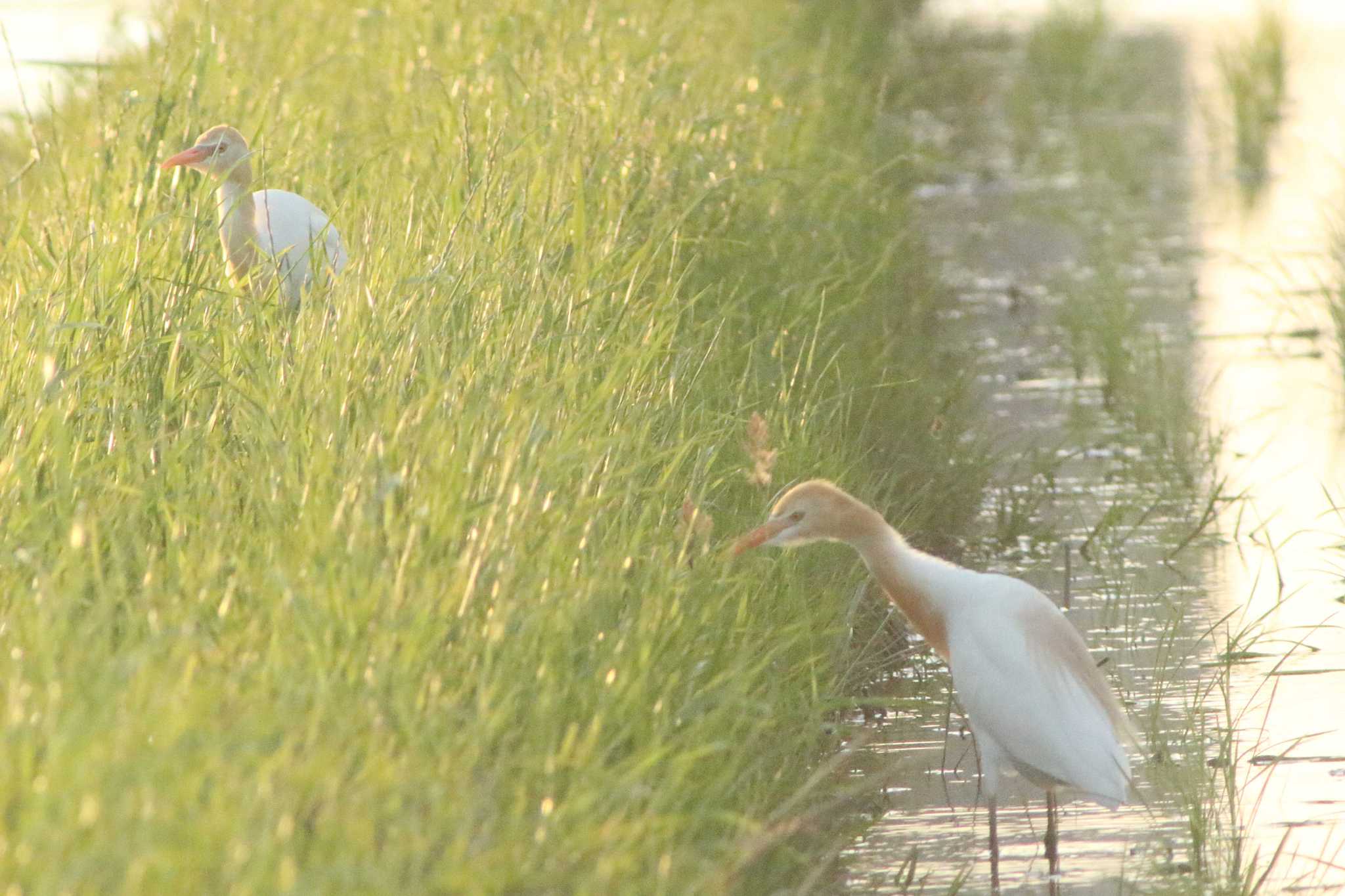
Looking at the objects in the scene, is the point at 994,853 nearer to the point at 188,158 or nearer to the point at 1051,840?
the point at 1051,840

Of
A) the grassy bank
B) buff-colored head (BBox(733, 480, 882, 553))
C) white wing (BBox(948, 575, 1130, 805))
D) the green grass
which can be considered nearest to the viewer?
the grassy bank

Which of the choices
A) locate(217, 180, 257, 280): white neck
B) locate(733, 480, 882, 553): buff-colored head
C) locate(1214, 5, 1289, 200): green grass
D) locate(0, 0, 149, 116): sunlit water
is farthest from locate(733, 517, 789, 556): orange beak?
locate(1214, 5, 1289, 200): green grass

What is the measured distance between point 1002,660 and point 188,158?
9.36 feet

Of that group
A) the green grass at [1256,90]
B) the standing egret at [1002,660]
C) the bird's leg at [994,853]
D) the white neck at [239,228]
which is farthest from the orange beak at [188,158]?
the green grass at [1256,90]

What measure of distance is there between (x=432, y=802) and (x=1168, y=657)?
268 cm

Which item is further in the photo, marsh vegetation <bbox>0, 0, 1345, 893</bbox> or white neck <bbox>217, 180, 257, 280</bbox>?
white neck <bbox>217, 180, 257, 280</bbox>

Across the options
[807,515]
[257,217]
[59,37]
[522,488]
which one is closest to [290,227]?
[257,217]

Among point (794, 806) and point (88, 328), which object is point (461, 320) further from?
point (794, 806)

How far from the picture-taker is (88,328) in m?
4.52

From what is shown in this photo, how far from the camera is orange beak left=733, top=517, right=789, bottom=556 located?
3949 millimetres

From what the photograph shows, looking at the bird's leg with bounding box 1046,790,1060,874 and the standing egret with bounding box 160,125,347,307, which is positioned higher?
the standing egret with bounding box 160,125,347,307

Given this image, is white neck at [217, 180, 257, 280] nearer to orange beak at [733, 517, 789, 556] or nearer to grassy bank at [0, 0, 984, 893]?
grassy bank at [0, 0, 984, 893]

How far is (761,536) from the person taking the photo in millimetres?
4000

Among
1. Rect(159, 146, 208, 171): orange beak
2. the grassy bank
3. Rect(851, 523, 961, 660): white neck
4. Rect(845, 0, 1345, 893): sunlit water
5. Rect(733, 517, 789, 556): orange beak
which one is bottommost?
Rect(845, 0, 1345, 893): sunlit water
